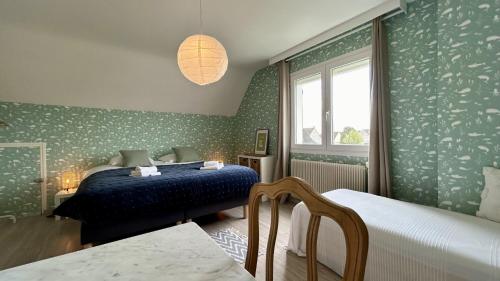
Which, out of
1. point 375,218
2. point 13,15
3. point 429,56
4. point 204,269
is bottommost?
point 375,218

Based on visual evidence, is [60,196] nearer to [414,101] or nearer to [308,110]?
[308,110]

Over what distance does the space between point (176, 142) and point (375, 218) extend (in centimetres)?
371

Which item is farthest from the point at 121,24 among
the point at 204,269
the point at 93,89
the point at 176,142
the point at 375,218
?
the point at 375,218

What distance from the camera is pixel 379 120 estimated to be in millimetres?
2307

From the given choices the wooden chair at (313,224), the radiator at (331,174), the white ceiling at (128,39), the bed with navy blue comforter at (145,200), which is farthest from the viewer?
the radiator at (331,174)

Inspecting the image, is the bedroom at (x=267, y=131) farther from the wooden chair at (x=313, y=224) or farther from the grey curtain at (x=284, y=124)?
Answer: the wooden chair at (x=313, y=224)

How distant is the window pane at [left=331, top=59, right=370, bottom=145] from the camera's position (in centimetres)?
264

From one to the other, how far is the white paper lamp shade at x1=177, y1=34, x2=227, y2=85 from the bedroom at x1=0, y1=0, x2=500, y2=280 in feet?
0.10

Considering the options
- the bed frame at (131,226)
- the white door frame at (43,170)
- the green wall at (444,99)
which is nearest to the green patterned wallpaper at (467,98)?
the green wall at (444,99)

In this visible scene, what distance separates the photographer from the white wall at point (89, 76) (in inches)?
106

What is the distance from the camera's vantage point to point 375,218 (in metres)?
1.60

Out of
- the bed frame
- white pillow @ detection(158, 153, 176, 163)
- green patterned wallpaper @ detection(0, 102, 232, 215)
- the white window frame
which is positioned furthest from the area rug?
green patterned wallpaper @ detection(0, 102, 232, 215)

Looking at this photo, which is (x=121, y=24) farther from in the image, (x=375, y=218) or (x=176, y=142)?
(x=375, y=218)

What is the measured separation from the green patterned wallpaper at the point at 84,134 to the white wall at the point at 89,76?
160mm
